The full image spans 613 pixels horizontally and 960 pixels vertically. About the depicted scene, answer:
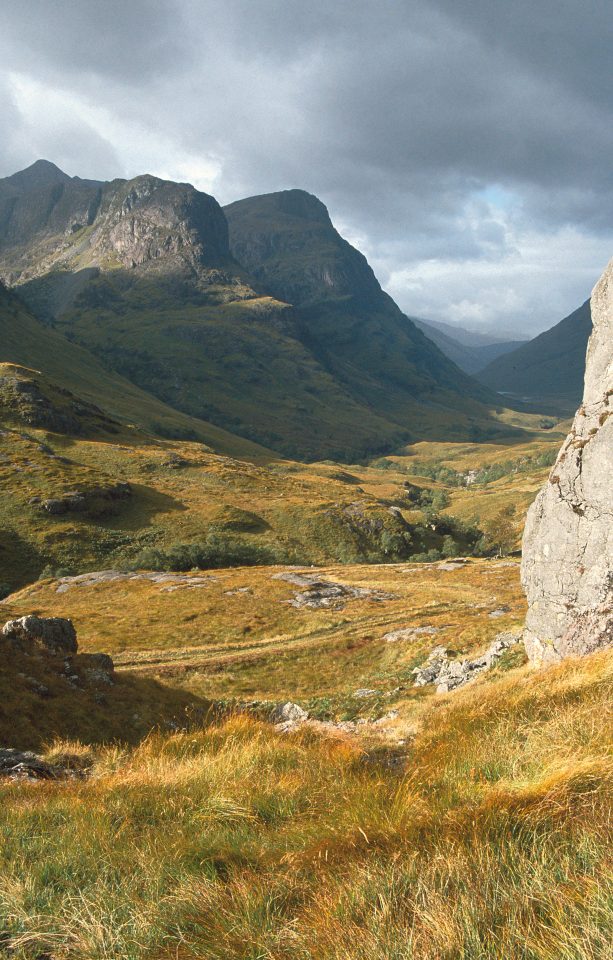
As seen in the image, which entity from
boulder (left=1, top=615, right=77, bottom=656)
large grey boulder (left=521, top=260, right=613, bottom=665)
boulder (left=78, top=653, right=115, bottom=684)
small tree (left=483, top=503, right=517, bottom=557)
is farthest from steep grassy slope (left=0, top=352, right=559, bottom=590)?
large grey boulder (left=521, top=260, right=613, bottom=665)

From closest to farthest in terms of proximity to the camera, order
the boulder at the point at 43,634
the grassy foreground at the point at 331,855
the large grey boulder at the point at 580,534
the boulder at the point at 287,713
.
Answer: the grassy foreground at the point at 331,855, the large grey boulder at the point at 580,534, the boulder at the point at 43,634, the boulder at the point at 287,713

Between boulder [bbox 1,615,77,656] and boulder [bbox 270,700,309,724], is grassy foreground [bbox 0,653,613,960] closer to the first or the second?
boulder [bbox 1,615,77,656]

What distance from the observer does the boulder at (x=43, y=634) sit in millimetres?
19469

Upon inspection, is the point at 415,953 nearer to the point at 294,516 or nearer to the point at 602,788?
the point at 602,788

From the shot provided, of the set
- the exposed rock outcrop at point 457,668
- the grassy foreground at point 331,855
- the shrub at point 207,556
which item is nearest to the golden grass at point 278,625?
the exposed rock outcrop at point 457,668

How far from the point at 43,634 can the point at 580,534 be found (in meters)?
21.2

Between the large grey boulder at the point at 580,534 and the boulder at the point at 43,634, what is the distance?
59.9 ft

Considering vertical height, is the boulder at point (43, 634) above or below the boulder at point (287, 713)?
above

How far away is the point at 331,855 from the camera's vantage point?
4.53 meters

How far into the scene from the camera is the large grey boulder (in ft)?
48.1

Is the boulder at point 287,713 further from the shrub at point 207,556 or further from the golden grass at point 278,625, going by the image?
the shrub at point 207,556

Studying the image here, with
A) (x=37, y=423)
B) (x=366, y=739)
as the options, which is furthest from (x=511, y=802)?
(x=37, y=423)

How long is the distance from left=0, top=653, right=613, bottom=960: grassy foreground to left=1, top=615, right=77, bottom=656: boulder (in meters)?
13.8

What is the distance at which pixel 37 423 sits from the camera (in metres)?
138
